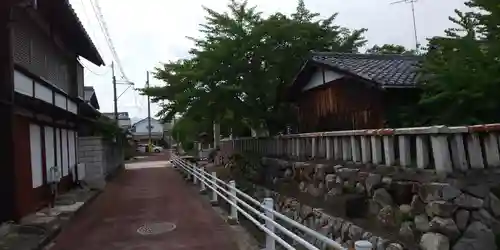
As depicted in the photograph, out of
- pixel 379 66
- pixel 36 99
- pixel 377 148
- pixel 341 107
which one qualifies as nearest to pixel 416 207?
pixel 377 148

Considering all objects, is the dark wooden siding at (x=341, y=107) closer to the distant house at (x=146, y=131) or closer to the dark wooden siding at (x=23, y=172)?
the dark wooden siding at (x=23, y=172)

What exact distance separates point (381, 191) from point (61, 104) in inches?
473

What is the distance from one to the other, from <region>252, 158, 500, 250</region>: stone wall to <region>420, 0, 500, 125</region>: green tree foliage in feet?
5.45

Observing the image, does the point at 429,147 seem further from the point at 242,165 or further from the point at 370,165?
the point at 242,165

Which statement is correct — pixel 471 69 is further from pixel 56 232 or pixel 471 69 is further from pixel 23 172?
pixel 23 172

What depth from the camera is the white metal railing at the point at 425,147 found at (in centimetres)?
699

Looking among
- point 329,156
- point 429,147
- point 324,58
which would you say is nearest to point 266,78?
point 324,58

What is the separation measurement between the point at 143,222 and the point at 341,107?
7.27m

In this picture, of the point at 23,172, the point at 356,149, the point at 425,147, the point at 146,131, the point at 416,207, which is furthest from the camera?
the point at 146,131

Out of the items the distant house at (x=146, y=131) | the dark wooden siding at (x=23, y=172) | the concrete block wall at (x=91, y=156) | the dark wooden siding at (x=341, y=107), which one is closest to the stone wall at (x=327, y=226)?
the dark wooden siding at (x=341, y=107)

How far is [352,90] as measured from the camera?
14.2 metres

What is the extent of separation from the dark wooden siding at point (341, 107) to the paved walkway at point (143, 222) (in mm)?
5015

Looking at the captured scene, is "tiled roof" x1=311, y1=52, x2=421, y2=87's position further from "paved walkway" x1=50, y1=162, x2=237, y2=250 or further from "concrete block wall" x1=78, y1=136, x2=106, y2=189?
"concrete block wall" x1=78, y1=136, x2=106, y2=189

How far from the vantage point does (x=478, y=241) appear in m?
6.79
